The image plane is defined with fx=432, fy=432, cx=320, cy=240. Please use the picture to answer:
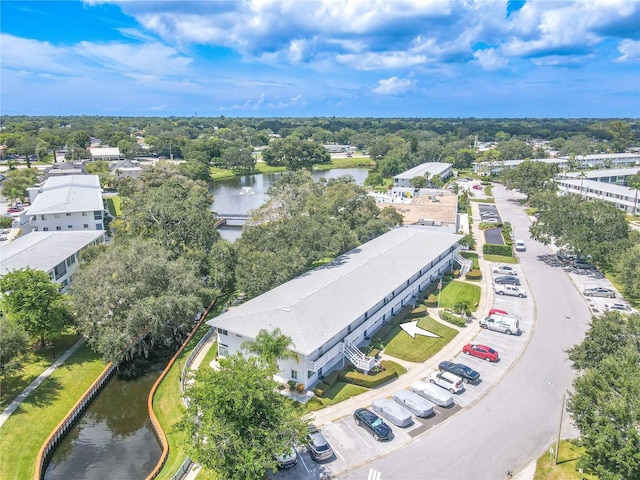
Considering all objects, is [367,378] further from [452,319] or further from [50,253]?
[50,253]

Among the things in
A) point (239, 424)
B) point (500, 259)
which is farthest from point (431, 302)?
point (239, 424)

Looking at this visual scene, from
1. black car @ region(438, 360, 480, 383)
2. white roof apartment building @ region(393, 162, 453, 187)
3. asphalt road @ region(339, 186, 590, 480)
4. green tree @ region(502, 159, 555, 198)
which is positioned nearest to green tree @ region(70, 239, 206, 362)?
asphalt road @ region(339, 186, 590, 480)

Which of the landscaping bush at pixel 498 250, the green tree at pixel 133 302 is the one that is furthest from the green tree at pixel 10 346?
the landscaping bush at pixel 498 250

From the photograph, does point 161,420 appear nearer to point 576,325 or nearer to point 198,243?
point 198,243

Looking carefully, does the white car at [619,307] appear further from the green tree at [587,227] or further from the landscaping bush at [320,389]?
the landscaping bush at [320,389]

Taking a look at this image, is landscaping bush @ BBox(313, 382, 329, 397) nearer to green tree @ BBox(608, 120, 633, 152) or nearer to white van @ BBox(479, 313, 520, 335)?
white van @ BBox(479, 313, 520, 335)

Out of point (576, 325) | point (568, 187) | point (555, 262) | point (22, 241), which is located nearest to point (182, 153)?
point (22, 241)
